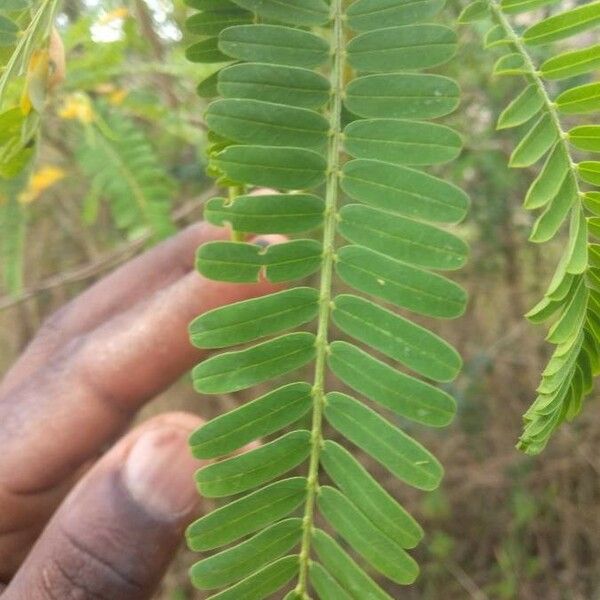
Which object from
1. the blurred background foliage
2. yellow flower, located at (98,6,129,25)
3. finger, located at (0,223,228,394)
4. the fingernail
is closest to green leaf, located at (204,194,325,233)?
the fingernail

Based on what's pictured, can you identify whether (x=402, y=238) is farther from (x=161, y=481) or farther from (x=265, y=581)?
(x=161, y=481)

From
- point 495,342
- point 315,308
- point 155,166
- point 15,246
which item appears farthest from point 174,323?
point 495,342

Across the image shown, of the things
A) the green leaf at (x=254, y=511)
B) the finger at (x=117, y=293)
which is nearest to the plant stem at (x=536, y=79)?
the green leaf at (x=254, y=511)

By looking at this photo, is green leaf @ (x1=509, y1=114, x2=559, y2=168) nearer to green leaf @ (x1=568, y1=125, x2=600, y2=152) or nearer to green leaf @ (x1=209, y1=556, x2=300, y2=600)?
green leaf @ (x1=568, y1=125, x2=600, y2=152)

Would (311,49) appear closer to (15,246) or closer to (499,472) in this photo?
(15,246)

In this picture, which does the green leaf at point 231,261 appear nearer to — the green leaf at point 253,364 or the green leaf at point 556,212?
the green leaf at point 253,364

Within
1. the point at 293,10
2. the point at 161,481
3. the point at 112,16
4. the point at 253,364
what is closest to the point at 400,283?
the point at 253,364
